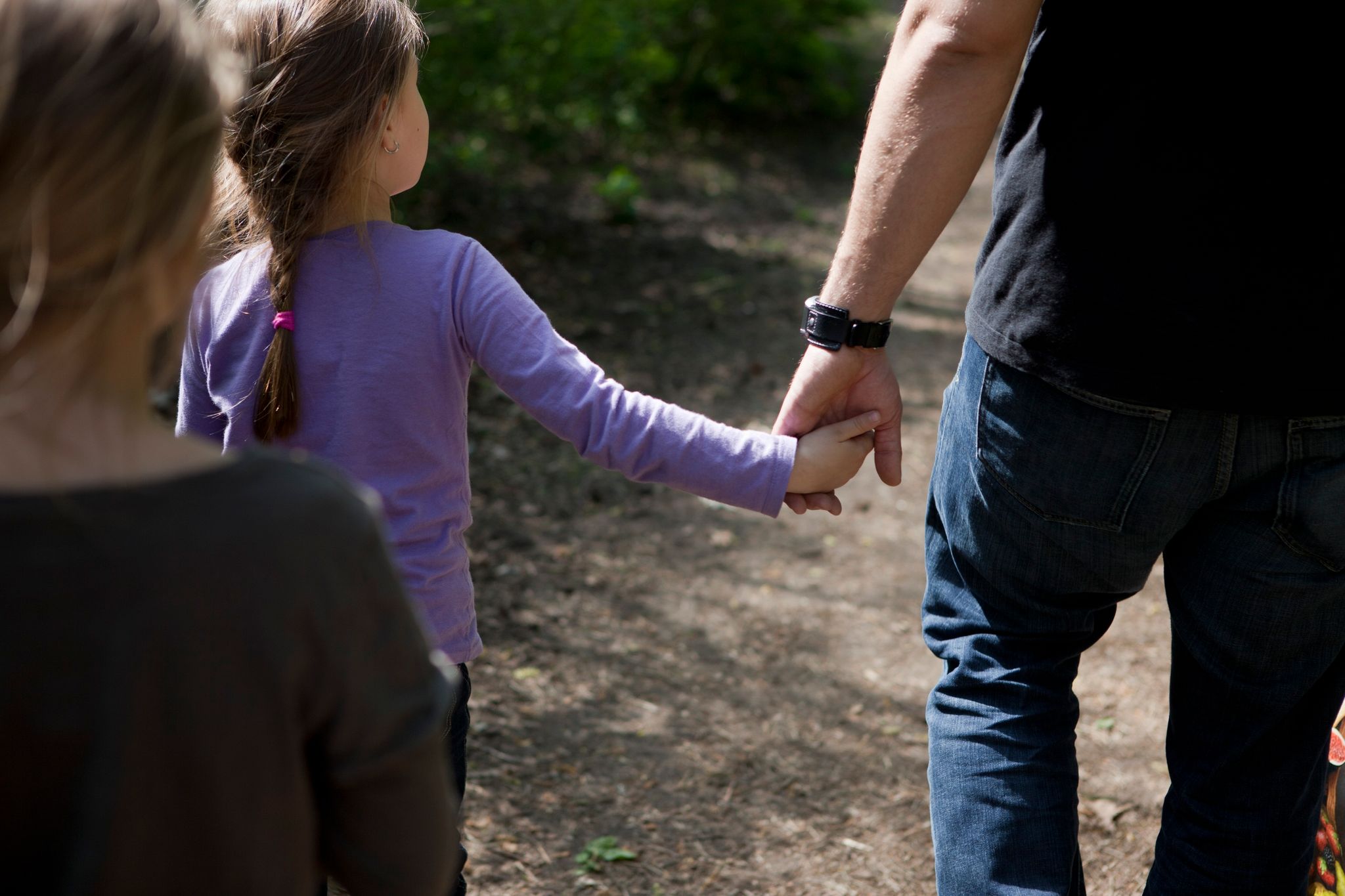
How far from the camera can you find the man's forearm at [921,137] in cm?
181

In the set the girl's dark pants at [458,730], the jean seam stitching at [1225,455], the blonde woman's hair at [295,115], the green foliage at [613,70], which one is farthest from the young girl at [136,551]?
the green foliage at [613,70]

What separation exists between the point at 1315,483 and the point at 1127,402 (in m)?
0.27

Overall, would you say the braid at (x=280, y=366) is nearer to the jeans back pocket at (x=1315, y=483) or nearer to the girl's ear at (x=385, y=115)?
the girl's ear at (x=385, y=115)

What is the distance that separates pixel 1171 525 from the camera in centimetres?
179

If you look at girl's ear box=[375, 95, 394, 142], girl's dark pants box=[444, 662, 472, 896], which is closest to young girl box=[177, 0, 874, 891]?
girl's ear box=[375, 95, 394, 142]

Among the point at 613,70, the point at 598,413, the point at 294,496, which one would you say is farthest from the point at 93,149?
the point at 613,70

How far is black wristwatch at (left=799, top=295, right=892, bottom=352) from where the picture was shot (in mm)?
2080

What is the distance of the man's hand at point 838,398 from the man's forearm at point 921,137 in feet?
0.35

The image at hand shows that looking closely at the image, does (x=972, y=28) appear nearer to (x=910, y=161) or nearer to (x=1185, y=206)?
(x=910, y=161)

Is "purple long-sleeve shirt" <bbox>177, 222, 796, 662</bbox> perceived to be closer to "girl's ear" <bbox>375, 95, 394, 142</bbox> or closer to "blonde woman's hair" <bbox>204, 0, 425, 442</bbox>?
"blonde woman's hair" <bbox>204, 0, 425, 442</bbox>

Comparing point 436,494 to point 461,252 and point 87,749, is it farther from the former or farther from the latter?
point 87,749

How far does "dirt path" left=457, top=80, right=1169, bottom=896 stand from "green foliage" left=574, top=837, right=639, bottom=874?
19 millimetres

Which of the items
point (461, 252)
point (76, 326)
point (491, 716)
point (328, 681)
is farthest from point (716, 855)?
point (76, 326)

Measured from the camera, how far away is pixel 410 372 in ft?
5.95
